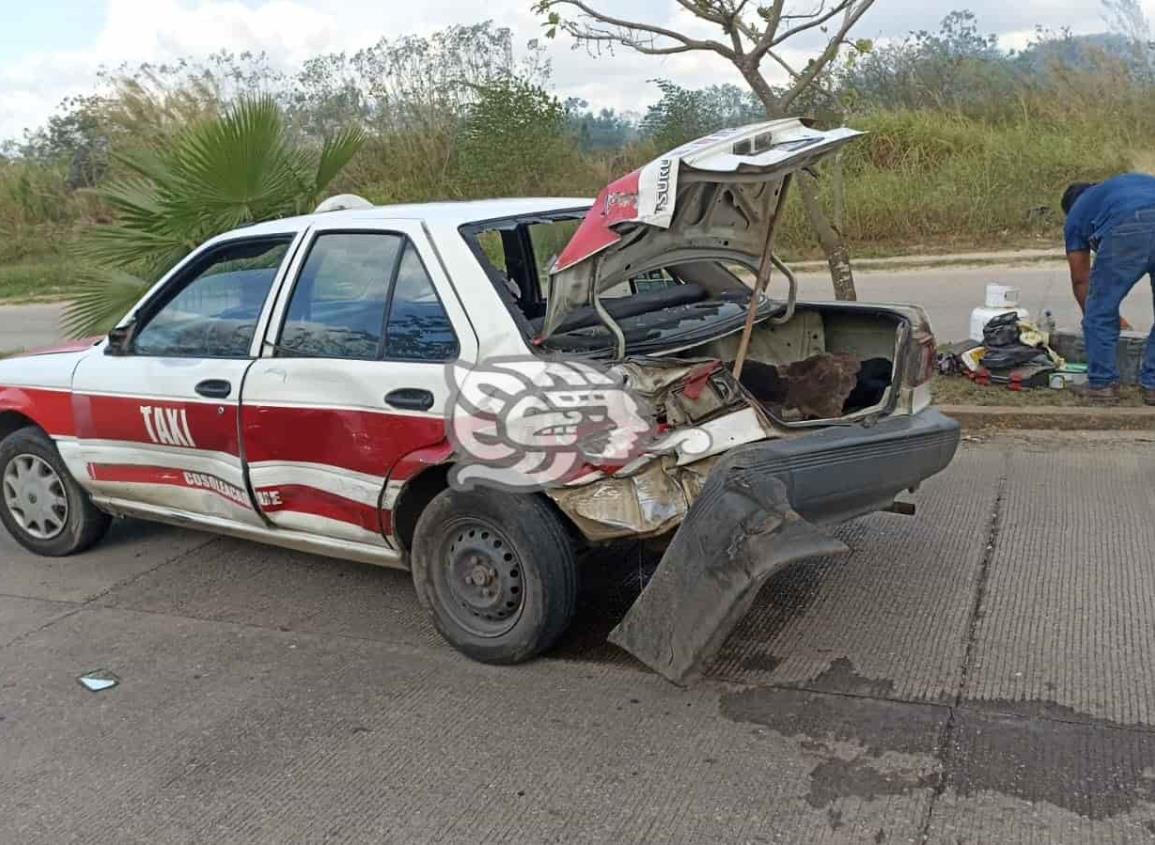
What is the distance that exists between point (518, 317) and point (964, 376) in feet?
15.4

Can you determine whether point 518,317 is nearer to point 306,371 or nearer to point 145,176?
point 306,371

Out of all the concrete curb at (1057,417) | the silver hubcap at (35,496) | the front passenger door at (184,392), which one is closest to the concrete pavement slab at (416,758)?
the front passenger door at (184,392)

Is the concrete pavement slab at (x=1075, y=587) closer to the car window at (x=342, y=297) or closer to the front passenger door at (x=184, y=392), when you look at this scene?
the car window at (x=342, y=297)

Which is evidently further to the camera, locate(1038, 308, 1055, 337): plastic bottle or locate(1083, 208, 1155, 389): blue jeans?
locate(1038, 308, 1055, 337): plastic bottle

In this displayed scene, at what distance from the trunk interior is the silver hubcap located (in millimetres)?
3307

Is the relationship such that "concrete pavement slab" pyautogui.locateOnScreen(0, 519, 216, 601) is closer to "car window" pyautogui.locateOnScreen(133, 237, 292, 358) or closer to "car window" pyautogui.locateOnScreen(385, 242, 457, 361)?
"car window" pyautogui.locateOnScreen(133, 237, 292, 358)

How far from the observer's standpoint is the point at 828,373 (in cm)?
482

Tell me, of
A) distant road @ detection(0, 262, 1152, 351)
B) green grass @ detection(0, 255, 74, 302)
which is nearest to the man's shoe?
distant road @ detection(0, 262, 1152, 351)

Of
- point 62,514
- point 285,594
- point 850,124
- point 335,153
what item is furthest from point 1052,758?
point 850,124

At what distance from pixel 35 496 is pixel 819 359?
3909 mm

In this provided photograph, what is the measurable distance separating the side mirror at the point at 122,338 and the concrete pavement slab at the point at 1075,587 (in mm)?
3817

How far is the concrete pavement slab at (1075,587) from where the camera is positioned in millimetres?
3756

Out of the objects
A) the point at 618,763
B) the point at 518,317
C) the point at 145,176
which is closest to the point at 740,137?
the point at 518,317

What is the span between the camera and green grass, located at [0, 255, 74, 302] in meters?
20.1
